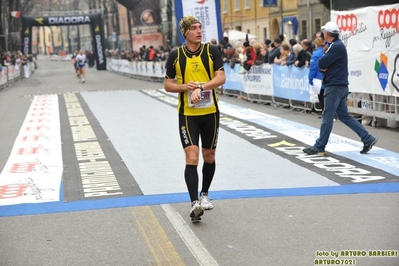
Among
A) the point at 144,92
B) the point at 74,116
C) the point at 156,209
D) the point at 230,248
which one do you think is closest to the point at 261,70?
the point at 74,116

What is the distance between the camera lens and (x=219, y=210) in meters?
7.84

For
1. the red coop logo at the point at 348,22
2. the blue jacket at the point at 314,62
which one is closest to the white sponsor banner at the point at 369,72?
the red coop logo at the point at 348,22

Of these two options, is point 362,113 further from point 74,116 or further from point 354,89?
point 74,116

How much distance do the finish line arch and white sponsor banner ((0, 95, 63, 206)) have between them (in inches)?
1578

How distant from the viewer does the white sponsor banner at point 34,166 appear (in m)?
9.10

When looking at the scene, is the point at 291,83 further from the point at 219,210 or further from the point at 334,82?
the point at 219,210

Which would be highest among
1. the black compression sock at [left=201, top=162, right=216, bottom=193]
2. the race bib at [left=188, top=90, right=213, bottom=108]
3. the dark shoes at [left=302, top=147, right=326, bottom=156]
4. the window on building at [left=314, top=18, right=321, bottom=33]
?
the window on building at [left=314, top=18, right=321, bottom=33]

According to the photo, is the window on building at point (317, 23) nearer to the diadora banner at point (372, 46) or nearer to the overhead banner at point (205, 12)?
the overhead banner at point (205, 12)

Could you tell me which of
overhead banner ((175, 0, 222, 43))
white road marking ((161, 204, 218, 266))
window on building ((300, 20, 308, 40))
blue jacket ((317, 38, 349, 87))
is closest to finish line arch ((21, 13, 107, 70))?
window on building ((300, 20, 308, 40))

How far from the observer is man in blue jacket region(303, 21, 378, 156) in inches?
434

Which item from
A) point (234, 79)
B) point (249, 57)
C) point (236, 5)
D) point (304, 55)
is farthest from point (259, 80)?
point (236, 5)

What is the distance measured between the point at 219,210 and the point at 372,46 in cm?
789

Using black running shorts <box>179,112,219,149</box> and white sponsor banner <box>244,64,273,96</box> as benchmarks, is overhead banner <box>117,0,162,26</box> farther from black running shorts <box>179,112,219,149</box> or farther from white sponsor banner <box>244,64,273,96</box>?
black running shorts <box>179,112,219,149</box>

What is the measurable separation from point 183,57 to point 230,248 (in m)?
1.99
